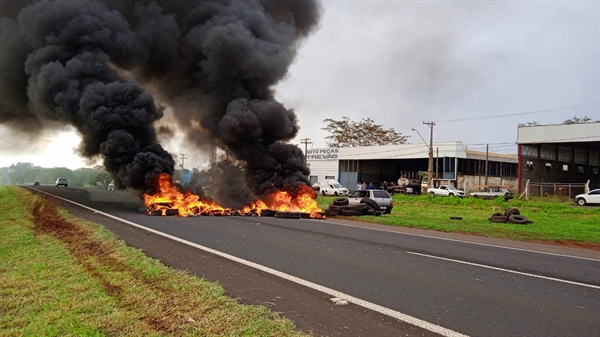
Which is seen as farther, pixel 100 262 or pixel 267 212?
pixel 267 212

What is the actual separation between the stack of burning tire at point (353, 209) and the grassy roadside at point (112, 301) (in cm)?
1332

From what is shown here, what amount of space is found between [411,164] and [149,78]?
40.9m

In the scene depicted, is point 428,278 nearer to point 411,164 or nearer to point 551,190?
point 551,190

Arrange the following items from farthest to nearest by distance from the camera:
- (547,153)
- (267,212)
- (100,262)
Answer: (547,153)
(267,212)
(100,262)

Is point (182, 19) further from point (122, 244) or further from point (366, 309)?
point (366, 309)

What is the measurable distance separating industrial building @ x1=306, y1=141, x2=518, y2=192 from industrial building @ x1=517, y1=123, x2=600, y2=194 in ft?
22.3

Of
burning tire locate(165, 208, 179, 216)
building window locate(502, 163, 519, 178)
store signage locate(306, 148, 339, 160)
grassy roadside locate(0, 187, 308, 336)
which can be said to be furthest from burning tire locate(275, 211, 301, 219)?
building window locate(502, 163, 519, 178)

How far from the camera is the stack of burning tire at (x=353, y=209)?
21.0m

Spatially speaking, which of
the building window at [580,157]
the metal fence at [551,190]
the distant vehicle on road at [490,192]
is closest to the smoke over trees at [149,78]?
the metal fence at [551,190]

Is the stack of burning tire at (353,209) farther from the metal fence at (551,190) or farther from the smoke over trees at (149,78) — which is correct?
the metal fence at (551,190)

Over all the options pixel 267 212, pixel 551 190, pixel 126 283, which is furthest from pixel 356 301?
pixel 551 190

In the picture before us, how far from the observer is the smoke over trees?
20219 mm

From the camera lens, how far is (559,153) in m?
42.8

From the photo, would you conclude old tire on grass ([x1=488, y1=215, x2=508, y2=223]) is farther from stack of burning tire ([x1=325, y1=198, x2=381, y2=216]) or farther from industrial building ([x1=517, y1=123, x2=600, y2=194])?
industrial building ([x1=517, y1=123, x2=600, y2=194])
